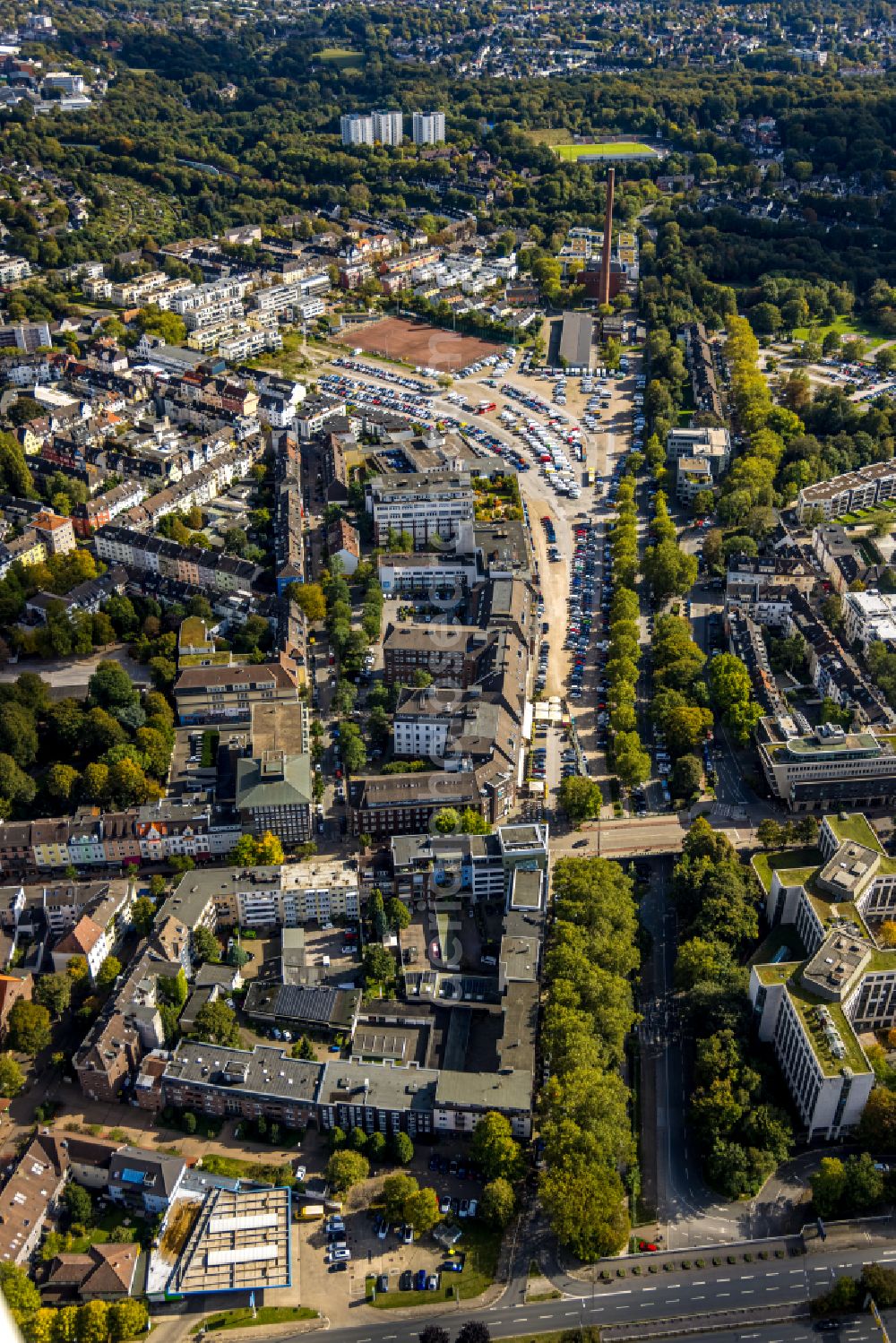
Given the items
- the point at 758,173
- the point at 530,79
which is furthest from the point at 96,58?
the point at 758,173

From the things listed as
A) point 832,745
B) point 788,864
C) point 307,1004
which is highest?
point 832,745

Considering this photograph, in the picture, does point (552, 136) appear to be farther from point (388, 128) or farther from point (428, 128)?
point (388, 128)

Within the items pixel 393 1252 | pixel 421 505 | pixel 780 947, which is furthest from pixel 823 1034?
pixel 421 505

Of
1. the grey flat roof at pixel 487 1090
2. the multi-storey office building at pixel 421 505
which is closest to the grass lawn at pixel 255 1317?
the grey flat roof at pixel 487 1090

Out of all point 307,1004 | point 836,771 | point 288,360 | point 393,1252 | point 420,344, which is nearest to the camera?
point 393,1252

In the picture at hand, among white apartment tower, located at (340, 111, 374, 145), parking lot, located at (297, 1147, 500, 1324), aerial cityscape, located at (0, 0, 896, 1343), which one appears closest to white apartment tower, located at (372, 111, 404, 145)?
white apartment tower, located at (340, 111, 374, 145)

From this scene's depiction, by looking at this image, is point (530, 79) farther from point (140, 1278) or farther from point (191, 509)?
point (140, 1278)
